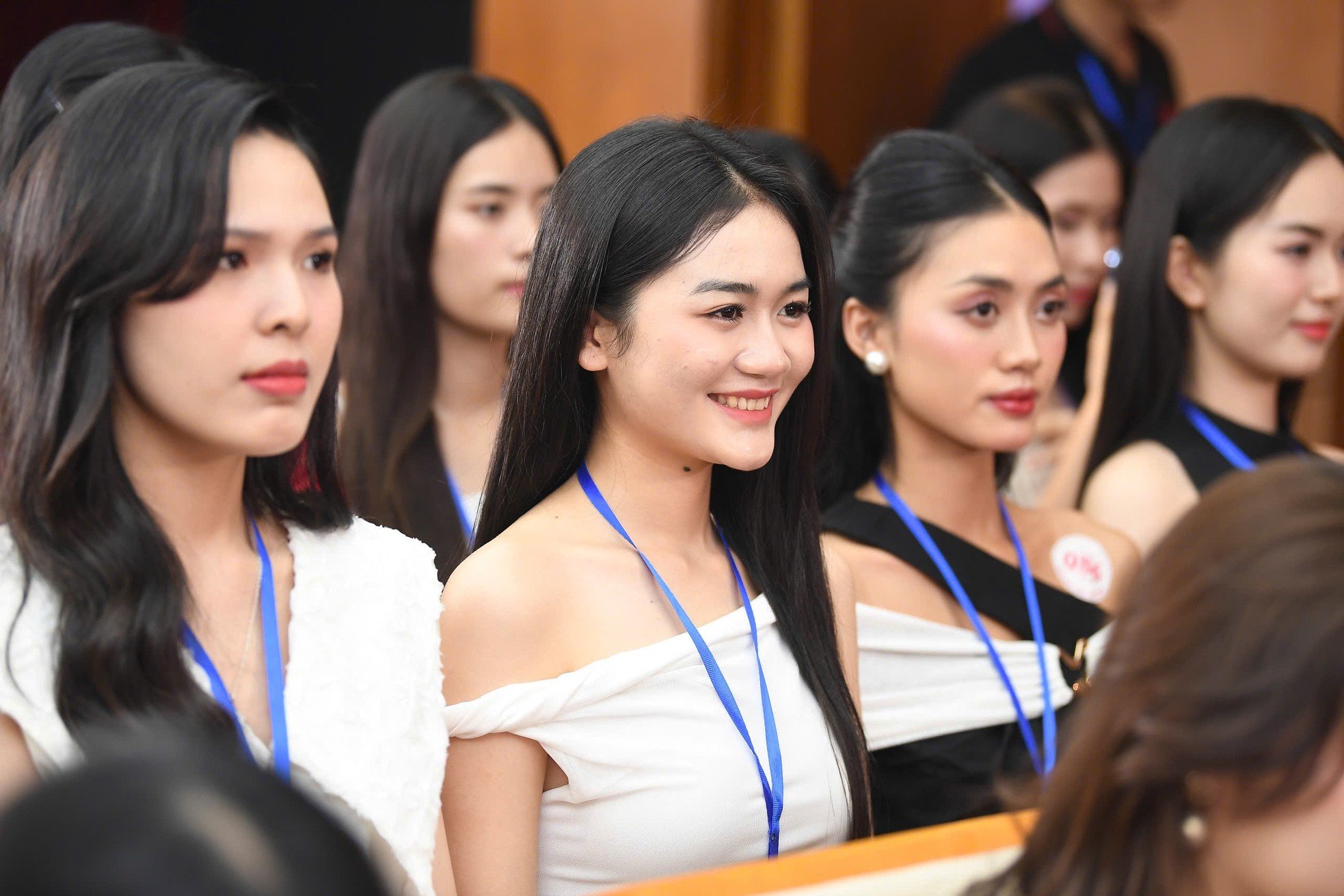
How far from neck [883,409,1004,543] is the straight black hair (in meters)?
1.98

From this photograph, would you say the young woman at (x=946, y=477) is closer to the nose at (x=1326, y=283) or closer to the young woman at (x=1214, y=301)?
the young woman at (x=1214, y=301)

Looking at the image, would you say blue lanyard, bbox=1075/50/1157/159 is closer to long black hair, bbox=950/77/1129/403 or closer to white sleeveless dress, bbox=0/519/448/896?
Result: long black hair, bbox=950/77/1129/403

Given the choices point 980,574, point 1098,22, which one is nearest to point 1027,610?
point 980,574

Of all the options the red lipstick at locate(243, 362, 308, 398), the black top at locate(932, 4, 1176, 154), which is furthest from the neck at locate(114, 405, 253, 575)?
the black top at locate(932, 4, 1176, 154)

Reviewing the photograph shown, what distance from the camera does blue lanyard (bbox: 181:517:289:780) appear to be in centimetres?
153

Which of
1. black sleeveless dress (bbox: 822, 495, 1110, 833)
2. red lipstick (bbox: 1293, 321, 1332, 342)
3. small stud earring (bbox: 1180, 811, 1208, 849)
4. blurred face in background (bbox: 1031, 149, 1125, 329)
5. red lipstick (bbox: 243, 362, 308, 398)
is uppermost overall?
blurred face in background (bbox: 1031, 149, 1125, 329)

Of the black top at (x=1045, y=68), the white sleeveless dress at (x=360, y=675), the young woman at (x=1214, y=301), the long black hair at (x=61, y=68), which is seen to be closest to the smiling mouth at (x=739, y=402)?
the white sleeveless dress at (x=360, y=675)

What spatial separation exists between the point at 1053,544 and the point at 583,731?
3.86 ft

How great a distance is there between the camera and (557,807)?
1.84m

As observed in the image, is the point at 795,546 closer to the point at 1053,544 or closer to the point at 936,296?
the point at 936,296

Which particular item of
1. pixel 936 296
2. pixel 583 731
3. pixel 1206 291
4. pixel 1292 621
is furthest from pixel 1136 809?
pixel 1206 291

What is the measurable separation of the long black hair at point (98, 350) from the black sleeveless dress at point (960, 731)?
108cm

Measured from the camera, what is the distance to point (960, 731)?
2.38 metres

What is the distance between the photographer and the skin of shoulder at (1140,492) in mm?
2848
